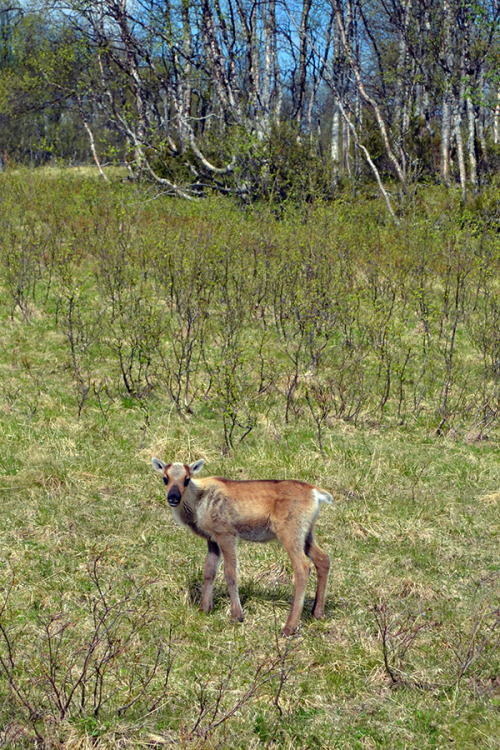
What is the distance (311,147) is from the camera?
23906 millimetres

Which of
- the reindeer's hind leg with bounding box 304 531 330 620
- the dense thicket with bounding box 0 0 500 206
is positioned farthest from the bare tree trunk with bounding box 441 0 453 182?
the reindeer's hind leg with bounding box 304 531 330 620

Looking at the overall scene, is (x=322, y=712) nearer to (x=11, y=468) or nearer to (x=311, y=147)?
(x=11, y=468)

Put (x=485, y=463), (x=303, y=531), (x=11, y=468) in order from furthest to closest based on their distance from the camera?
(x=485, y=463) < (x=11, y=468) < (x=303, y=531)

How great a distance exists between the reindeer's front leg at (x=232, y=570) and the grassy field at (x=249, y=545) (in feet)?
0.42

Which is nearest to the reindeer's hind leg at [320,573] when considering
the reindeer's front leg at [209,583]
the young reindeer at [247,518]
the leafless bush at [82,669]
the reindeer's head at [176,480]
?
the young reindeer at [247,518]

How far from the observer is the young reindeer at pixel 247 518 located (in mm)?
5301

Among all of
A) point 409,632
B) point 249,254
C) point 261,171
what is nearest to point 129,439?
point 409,632

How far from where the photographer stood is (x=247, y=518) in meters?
5.44

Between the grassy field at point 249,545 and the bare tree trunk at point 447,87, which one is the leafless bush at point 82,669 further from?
the bare tree trunk at point 447,87

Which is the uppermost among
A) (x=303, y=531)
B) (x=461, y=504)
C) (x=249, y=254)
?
(x=249, y=254)

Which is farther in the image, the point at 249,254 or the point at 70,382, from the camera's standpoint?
the point at 249,254

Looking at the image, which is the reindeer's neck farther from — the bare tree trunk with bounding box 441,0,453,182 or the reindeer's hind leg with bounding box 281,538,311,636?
the bare tree trunk with bounding box 441,0,453,182

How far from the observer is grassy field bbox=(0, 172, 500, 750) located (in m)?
4.45

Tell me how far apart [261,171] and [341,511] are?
1625cm
